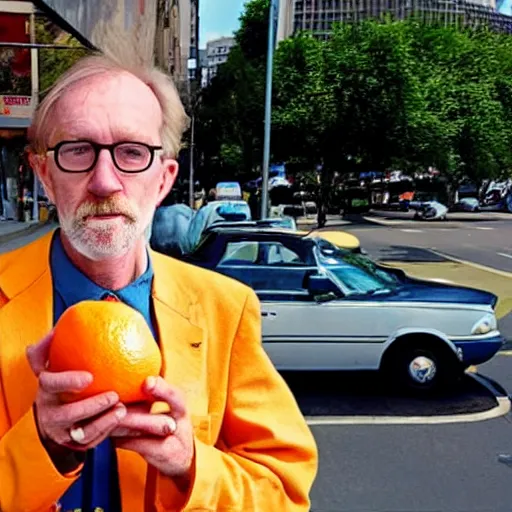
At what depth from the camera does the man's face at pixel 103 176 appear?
1418 mm

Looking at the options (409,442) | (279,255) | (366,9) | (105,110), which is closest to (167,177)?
(105,110)

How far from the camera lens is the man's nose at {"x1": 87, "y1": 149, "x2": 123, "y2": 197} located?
55.5 inches

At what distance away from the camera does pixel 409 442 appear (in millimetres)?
6363

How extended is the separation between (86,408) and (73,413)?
25 mm

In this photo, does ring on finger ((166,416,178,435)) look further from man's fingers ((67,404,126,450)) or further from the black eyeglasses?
the black eyeglasses

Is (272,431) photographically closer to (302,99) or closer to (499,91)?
(302,99)

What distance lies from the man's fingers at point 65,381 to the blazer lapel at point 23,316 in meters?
0.25

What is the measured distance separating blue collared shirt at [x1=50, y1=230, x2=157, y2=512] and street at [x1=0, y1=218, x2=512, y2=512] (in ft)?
12.4

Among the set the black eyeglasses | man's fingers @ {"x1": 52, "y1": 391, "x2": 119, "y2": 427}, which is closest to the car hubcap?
the black eyeglasses

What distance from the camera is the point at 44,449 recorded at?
1253 millimetres

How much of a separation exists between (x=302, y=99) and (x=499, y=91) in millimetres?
12430

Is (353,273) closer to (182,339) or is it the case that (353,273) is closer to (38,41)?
(38,41)

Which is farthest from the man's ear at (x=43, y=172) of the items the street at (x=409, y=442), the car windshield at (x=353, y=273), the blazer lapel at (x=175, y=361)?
the car windshield at (x=353, y=273)

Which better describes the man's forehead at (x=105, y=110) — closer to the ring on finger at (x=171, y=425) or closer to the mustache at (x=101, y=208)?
the mustache at (x=101, y=208)
